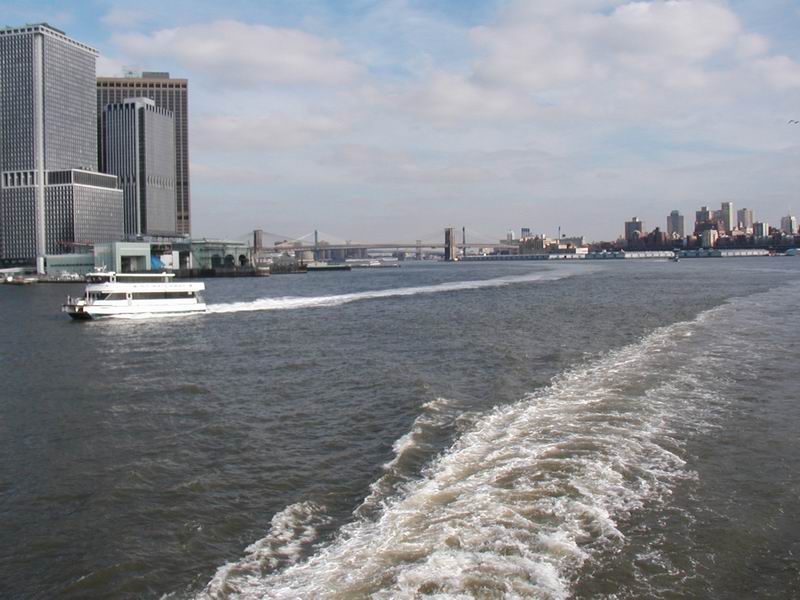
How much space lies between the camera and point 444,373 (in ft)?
54.4

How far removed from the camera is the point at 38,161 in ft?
451

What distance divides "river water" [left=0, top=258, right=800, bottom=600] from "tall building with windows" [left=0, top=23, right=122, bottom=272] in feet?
431

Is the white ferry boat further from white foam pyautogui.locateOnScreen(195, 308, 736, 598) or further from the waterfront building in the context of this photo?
the waterfront building

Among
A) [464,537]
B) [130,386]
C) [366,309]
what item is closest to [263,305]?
[366,309]

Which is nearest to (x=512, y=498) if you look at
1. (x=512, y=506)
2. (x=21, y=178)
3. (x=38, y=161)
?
(x=512, y=506)

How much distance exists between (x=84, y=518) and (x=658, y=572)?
641cm

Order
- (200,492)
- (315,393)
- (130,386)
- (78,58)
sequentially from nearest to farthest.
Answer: (200,492) → (315,393) → (130,386) → (78,58)

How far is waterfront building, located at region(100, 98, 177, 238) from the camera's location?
166 m

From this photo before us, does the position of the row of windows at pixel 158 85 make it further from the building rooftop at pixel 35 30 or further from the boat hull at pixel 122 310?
the boat hull at pixel 122 310

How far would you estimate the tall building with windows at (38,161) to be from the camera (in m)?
137

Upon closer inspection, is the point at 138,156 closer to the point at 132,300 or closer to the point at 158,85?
the point at 158,85

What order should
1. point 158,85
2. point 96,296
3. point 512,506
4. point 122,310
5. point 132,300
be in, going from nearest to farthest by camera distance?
point 512,506 → point 122,310 → point 132,300 → point 96,296 → point 158,85

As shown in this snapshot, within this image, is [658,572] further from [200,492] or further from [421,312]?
[421,312]

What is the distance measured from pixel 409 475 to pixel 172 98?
203698 mm
